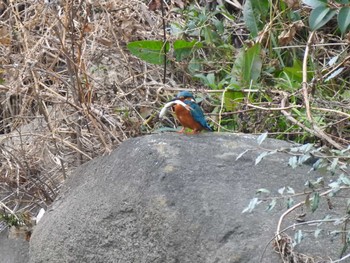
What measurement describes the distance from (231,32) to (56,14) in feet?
4.44

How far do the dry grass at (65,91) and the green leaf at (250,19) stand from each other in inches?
22.0

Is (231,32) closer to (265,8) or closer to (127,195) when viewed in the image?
(265,8)

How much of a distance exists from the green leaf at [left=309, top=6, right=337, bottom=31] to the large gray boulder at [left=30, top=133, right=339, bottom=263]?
64 cm

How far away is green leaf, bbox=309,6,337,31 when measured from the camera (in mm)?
3830

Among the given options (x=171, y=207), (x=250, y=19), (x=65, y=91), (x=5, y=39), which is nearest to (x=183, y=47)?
(x=250, y=19)

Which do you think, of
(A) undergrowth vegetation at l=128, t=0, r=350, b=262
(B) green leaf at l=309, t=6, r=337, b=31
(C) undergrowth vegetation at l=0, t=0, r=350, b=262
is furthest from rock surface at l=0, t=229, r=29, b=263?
(B) green leaf at l=309, t=6, r=337, b=31

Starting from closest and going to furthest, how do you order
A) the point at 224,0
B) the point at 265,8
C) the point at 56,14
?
the point at 56,14 < the point at 265,8 < the point at 224,0

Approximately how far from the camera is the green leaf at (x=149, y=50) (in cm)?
466

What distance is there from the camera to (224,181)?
3.16 metres

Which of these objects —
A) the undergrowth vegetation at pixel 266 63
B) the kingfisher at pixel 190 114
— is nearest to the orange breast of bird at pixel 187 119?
the kingfisher at pixel 190 114

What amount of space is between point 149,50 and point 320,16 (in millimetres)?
1190

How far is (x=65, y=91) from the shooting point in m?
4.52

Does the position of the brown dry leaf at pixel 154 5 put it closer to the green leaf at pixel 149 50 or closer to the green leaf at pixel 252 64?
the green leaf at pixel 149 50

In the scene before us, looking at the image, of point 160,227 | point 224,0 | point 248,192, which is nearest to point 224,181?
point 248,192
